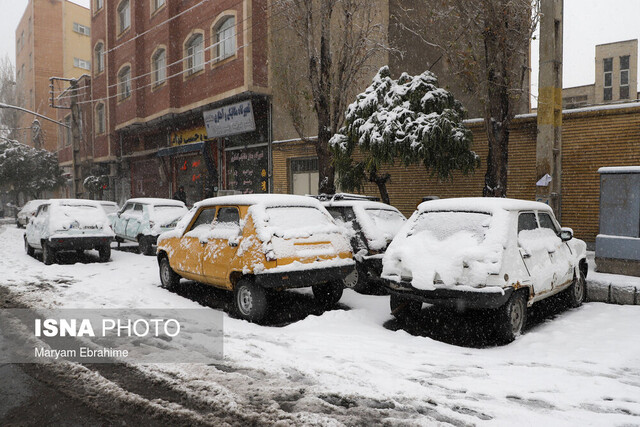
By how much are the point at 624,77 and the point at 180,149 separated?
39543 millimetres

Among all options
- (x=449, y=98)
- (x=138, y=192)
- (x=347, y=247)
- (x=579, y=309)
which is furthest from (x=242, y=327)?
(x=138, y=192)

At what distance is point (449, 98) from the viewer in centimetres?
1080

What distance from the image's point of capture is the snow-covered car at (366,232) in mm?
7734

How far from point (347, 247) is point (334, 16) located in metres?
11.9

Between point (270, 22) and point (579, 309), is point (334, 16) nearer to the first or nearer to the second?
point (270, 22)

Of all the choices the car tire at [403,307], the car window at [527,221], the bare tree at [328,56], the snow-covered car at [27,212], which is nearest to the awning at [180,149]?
the snow-covered car at [27,212]

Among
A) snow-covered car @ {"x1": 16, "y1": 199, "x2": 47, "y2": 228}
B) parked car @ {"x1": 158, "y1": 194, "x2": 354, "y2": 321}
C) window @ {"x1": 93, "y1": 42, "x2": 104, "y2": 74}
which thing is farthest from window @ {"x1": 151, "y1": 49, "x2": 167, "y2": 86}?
parked car @ {"x1": 158, "y1": 194, "x2": 354, "y2": 321}

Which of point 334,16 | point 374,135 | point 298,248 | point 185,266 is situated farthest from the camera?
point 334,16

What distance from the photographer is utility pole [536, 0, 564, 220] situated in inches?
323

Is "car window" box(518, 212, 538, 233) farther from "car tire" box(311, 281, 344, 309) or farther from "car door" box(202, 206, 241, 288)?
"car door" box(202, 206, 241, 288)

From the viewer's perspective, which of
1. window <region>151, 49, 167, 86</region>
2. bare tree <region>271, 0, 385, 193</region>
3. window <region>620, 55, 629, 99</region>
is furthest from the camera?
window <region>620, 55, 629, 99</region>

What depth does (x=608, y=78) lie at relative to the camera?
139 ft

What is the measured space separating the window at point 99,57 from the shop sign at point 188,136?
9.17 m

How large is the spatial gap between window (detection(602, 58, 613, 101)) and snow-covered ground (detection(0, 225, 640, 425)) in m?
43.4
